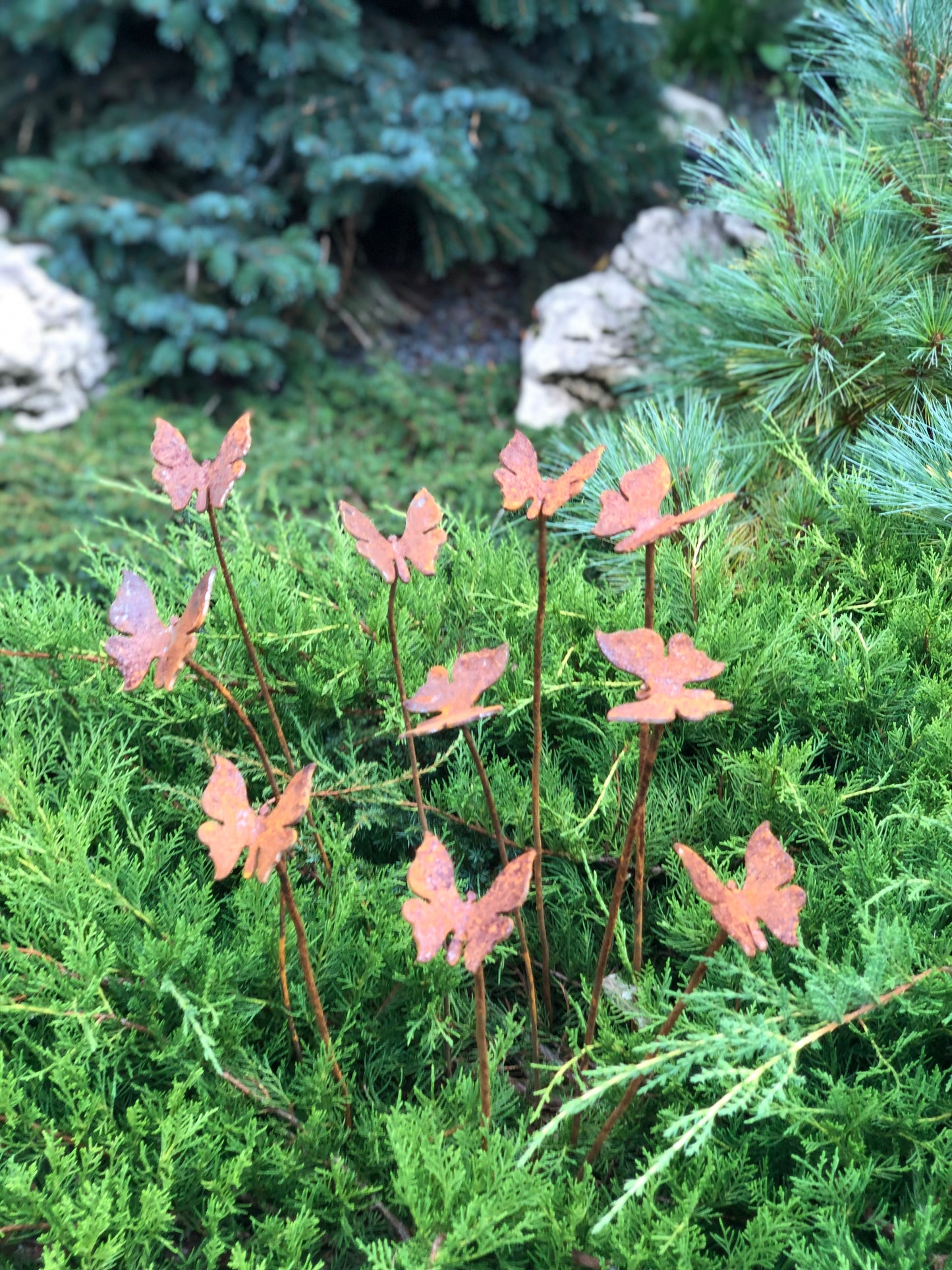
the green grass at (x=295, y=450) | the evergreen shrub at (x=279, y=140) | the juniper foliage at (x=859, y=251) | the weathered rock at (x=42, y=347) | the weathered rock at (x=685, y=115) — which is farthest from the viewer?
the weathered rock at (x=685, y=115)

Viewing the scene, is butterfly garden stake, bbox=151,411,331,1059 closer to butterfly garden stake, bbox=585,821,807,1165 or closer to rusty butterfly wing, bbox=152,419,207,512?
rusty butterfly wing, bbox=152,419,207,512

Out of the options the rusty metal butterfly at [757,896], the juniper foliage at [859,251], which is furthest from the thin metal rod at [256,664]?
the juniper foliage at [859,251]

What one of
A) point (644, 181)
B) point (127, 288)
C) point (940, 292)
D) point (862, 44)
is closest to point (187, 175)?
point (127, 288)

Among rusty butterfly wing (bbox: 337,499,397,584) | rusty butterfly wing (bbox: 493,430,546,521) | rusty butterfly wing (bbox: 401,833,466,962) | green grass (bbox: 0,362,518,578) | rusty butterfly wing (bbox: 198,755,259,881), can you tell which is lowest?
green grass (bbox: 0,362,518,578)

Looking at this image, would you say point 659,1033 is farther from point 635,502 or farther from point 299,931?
point 635,502

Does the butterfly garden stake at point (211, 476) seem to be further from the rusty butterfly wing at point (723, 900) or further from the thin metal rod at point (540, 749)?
the rusty butterfly wing at point (723, 900)

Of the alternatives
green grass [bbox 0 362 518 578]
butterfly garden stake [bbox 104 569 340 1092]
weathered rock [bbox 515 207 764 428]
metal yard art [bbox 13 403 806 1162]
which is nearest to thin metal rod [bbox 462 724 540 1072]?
metal yard art [bbox 13 403 806 1162]

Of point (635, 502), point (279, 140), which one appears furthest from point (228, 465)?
point (279, 140)

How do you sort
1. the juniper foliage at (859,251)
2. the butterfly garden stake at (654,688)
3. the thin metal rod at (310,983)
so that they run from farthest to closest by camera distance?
the juniper foliage at (859,251), the thin metal rod at (310,983), the butterfly garden stake at (654,688)
